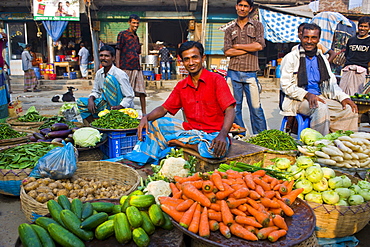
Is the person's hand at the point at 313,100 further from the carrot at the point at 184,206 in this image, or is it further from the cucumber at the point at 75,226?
the cucumber at the point at 75,226

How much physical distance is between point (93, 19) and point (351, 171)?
14.2 m

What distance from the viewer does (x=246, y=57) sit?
5.07 metres

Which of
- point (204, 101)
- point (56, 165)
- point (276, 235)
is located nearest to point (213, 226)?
point (276, 235)

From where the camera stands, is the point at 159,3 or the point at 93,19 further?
the point at 93,19

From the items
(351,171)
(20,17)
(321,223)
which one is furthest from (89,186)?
(20,17)

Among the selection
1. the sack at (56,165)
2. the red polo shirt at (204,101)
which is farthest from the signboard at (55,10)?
the sack at (56,165)

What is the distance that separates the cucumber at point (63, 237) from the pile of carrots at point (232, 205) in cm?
58

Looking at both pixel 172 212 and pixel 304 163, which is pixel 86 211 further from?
pixel 304 163

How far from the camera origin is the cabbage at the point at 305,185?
2666 millimetres

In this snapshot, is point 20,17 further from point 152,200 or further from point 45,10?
point 152,200

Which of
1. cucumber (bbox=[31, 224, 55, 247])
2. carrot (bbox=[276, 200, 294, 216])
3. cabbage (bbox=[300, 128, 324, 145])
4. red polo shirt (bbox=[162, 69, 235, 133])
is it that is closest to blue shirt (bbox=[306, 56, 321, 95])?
cabbage (bbox=[300, 128, 324, 145])

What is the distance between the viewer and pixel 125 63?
6801mm

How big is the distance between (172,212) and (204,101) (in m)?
1.79

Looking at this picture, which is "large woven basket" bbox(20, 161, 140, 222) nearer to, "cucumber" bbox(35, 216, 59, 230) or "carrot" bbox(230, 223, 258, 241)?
"cucumber" bbox(35, 216, 59, 230)
